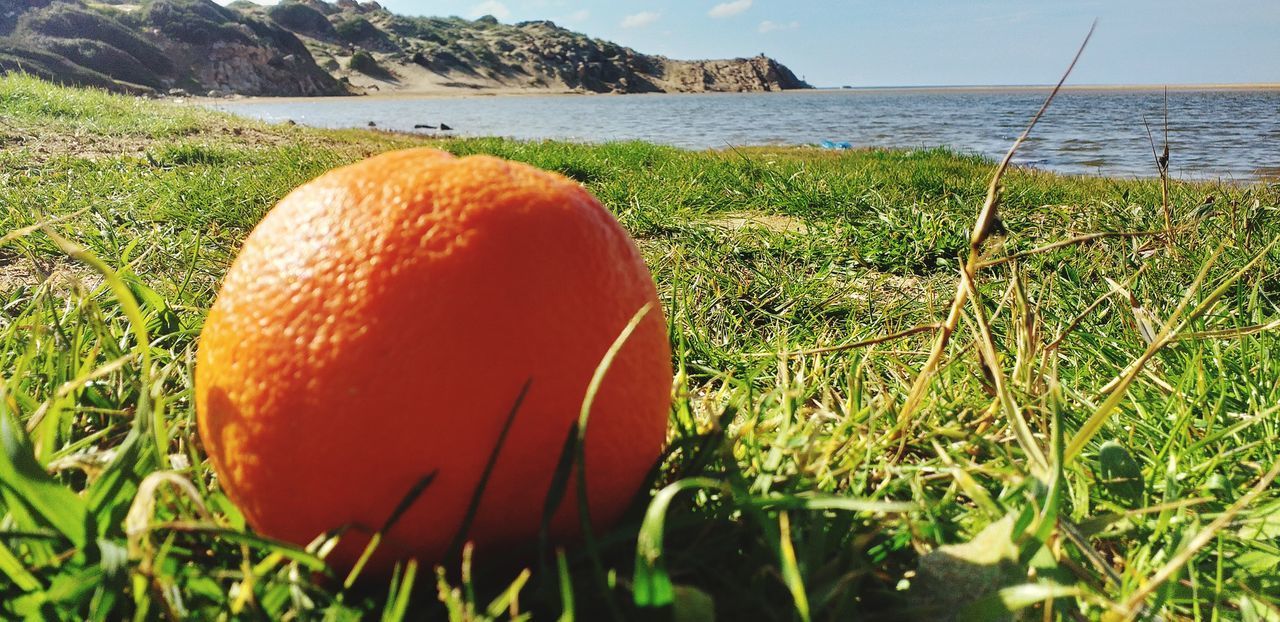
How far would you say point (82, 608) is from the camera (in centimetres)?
102

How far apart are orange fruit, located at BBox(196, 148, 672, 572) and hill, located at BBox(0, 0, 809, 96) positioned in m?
42.5

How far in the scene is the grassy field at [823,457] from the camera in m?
1.00

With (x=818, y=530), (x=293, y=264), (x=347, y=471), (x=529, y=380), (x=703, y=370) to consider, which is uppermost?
(x=293, y=264)

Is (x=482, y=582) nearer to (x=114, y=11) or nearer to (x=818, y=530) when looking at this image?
(x=818, y=530)

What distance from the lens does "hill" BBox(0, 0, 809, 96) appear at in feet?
239

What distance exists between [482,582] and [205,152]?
7804 mm

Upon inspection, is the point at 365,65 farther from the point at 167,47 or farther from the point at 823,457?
the point at 823,457

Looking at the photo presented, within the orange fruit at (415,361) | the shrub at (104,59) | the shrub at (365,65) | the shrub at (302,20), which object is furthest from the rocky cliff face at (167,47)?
the orange fruit at (415,361)

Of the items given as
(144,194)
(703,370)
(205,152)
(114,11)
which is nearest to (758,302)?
(703,370)

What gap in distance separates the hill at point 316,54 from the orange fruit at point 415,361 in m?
42.5

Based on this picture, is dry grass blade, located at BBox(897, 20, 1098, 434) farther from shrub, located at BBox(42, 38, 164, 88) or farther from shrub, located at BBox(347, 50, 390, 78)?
shrub, located at BBox(347, 50, 390, 78)

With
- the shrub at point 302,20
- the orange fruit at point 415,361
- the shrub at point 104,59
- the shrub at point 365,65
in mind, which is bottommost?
the orange fruit at point 415,361

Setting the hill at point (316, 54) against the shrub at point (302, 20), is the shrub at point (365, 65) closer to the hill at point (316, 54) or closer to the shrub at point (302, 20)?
the hill at point (316, 54)

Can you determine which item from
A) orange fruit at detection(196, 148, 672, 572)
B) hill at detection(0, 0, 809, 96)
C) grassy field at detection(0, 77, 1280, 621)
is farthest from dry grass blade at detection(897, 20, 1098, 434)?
hill at detection(0, 0, 809, 96)
